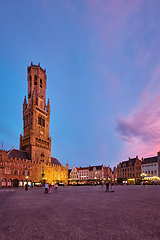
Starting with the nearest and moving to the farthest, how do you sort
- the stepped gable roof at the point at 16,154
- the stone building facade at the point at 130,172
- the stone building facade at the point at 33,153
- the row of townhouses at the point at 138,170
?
the stone building facade at the point at 33,153
the stepped gable roof at the point at 16,154
the row of townhouses at the point at 138,170
the stone building facade at the point at 130,172

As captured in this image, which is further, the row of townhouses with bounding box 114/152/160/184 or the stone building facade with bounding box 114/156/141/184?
the stone building facade with bounding box 114/156/141/184

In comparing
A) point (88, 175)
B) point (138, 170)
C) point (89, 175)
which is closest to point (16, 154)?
point (88, 175)

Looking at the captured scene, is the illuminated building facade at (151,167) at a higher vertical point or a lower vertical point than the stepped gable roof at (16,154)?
lower

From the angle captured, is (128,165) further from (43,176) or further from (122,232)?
(122,232)

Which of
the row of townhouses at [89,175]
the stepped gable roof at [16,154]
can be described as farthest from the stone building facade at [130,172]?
the stepped gable roof at [16,154]

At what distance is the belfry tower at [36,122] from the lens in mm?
72812

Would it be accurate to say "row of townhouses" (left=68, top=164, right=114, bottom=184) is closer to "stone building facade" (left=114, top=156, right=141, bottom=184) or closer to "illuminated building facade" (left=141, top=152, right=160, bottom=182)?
"stone building facade" (left=114, top=156, right=141, bottom=184)

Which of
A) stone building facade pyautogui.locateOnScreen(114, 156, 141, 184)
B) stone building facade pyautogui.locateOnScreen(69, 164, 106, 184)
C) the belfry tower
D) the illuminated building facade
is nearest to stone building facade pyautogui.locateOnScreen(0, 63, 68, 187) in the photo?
the belfry tower

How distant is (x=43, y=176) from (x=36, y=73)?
51611mm

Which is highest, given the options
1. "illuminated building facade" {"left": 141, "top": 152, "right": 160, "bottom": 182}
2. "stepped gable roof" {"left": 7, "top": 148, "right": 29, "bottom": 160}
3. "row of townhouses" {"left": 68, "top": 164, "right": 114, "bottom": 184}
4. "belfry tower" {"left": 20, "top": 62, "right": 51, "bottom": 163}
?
"belfry tower" {"left": 20, "top": 62, "right": 51, "bottom": 163}

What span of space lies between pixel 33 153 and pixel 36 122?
14708 mm

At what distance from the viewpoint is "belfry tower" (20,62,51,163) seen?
72812 mm

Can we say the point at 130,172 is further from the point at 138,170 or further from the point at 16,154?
the point at 16,154

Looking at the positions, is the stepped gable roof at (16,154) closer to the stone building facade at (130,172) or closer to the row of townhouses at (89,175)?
the row of townhouses at (89,175)
